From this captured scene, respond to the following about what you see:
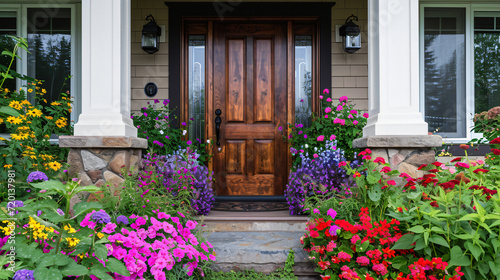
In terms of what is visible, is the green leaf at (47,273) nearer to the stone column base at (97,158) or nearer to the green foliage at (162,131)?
the stone column base at (97,158)

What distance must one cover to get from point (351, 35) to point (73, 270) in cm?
348

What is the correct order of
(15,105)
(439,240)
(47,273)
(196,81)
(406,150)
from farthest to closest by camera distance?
(196,81)
(406,150)
(15,105)
(439,240)
(47,273)

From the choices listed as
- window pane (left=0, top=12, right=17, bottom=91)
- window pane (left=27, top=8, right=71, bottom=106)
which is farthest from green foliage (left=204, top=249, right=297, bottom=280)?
window pane (left=0, top=12, right=17, bottom=91)

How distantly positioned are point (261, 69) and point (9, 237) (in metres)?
3.00

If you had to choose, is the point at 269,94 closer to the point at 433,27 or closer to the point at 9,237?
the point at 433,27

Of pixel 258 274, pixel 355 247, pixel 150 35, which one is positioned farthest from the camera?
pixel 150 35

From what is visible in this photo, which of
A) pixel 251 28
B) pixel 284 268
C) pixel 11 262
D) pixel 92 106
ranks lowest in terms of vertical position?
pixel 284 268

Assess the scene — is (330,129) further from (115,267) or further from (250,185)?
(115,267)

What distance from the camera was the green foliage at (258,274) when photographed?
6.94 ft

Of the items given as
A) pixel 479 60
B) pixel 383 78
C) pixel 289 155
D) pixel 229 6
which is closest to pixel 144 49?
pixel 229 6

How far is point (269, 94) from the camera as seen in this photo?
4.04 meters

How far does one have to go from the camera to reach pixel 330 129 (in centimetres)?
353

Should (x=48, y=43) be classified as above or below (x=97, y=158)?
above

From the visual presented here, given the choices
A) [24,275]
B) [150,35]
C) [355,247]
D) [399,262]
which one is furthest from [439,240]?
[150,35]
